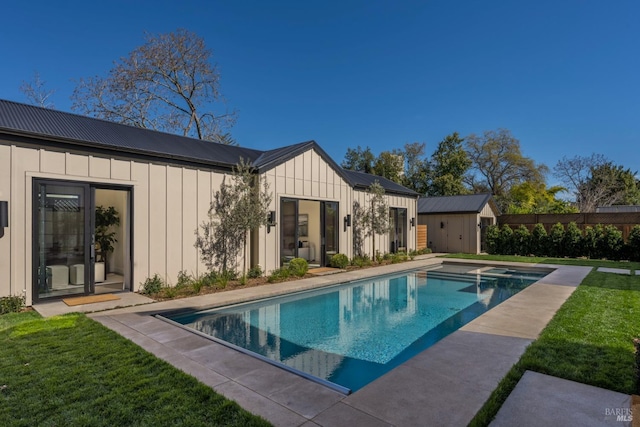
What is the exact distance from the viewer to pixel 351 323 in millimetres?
6516

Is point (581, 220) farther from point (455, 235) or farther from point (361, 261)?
point (361, 261)

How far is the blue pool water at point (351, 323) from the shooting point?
15.3 ft

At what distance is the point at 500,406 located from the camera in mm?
2846

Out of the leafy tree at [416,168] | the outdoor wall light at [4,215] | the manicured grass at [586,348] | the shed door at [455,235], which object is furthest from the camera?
the leafy tree at [416,168]

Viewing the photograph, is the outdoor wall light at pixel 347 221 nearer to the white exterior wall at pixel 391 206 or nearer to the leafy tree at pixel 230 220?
the white exterior wall at pixel 391 206

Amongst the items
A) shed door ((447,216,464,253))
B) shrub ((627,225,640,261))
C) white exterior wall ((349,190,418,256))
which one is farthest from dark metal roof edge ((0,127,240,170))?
shrub ((627,225,640,261))

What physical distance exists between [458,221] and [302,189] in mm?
11418

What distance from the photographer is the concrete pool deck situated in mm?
2744

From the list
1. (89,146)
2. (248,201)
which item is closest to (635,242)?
(248,201)

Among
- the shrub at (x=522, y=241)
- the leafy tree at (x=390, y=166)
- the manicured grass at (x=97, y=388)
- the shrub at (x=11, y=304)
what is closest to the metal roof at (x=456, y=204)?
the shrub at (x=522, y=241)

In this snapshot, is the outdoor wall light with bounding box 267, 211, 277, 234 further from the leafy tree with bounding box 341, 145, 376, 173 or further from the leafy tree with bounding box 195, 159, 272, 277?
the leafy tree with bounding box 341, 145, 376, 173

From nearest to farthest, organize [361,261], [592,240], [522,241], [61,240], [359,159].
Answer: [61,240]
[361,261]
[592,240]
[522,241]
[359,159]

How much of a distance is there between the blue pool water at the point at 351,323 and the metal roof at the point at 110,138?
3.96 m

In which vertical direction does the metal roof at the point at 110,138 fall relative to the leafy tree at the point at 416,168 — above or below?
below
